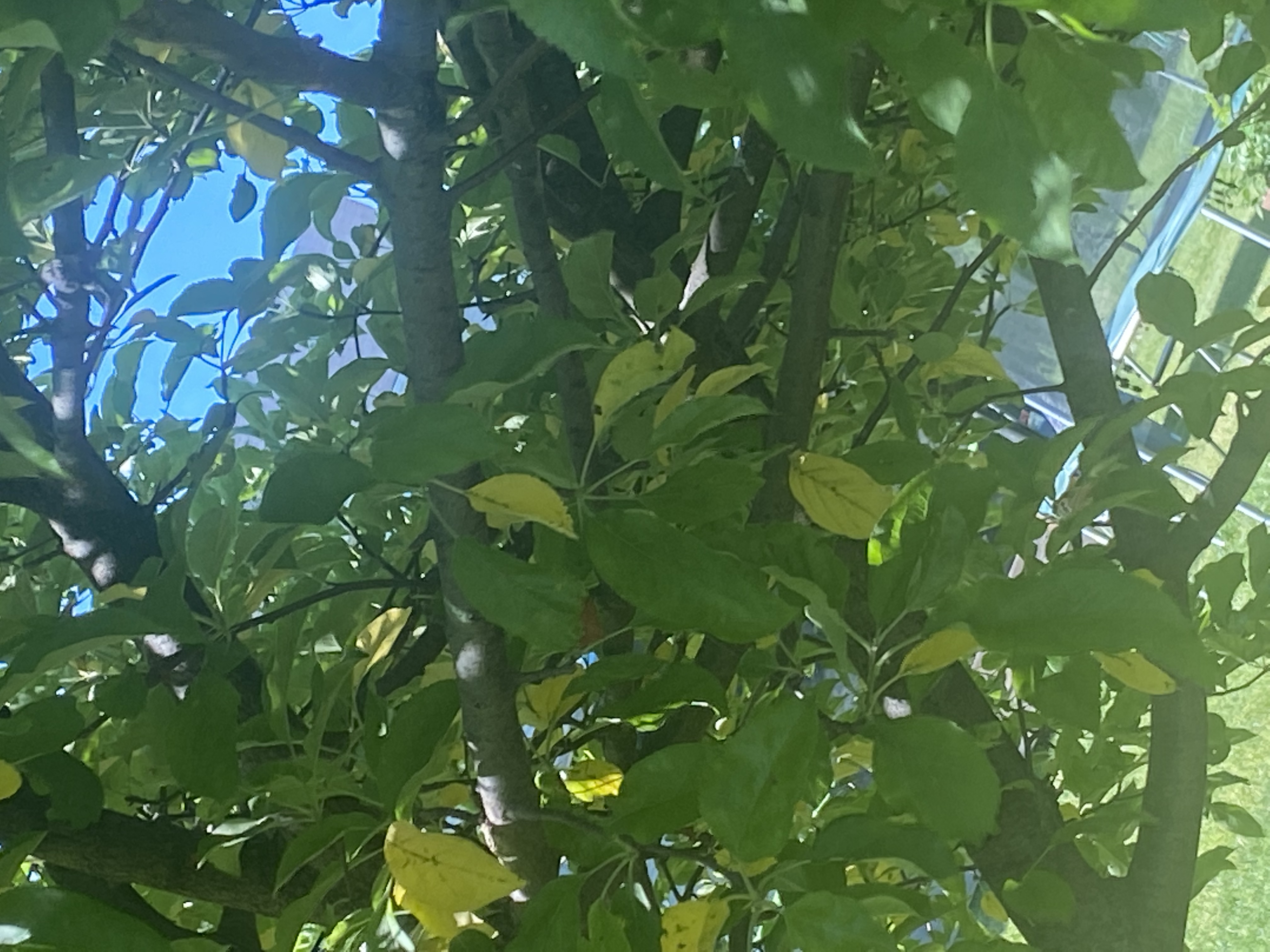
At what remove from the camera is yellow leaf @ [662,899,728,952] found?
1.11 feet

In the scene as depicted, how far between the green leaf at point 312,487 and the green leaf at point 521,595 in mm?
39

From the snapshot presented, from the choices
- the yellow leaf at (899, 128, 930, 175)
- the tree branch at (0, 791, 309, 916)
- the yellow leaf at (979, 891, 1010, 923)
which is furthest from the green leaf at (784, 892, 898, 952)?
the yellow leaf at (899, 128, 930, 175)

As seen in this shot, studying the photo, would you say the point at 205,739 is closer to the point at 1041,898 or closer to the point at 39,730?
the point at 39,730

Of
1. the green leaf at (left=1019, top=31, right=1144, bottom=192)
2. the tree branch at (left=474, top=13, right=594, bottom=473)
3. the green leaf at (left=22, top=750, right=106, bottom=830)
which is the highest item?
the tree branch at (left=474, top=13, right=594, bottom=473)

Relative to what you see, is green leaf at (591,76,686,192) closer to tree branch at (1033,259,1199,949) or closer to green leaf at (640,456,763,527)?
green leaf at (640,456,763,527)

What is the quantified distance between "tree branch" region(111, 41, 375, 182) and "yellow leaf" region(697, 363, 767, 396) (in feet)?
0.51

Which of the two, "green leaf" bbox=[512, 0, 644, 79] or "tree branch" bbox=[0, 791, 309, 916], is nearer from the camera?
"green leaf" bbox=[512, 0, 644, 79]

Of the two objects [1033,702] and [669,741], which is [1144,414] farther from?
[669,741]

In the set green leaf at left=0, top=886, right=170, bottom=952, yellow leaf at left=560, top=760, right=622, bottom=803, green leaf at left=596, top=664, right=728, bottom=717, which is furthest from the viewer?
yellow leaf at left=560, top=760, right=622, bottom=803

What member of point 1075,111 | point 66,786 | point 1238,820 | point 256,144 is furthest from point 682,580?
point 1238,820

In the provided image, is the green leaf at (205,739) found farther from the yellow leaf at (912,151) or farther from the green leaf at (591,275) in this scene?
the yellow leaf at (912,151)

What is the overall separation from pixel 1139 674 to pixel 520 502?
0.81 ft

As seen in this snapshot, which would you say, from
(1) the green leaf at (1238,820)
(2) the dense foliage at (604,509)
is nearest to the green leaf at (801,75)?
(2) the dense foliage at (604,509)

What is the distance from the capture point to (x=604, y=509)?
32cm
